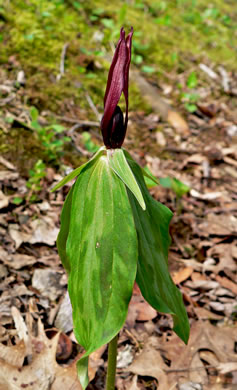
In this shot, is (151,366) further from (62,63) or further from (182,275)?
(62,63)

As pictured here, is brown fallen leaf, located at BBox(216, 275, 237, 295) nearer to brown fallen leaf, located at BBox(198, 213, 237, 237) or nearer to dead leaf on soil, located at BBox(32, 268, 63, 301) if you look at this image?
brown fallen leaf, located at BBox(198, 213, 237, 237)

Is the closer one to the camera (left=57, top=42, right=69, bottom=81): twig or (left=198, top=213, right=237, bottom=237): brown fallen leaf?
(left=198, top=213, right=237, bottom=237): brown fallen leaf

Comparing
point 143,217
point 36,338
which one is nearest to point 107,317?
point 143,217

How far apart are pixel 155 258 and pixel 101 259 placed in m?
0.20

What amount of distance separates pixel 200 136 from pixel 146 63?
0.99 metres

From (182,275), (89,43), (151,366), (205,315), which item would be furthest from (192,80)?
(151,366)

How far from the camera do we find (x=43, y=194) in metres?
2.13

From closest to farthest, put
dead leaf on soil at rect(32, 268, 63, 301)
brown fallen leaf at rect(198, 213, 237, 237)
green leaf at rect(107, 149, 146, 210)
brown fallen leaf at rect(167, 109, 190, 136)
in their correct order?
green leaf at rect(107, 149, 146, 210) → dead leaf on soil at rect(32, 268, 63, 301) → brown fallen leaf at rect(198, 213, 237, 237) → brown fallen leaf at rect(167, 109, 190, 136)

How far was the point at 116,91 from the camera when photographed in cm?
93

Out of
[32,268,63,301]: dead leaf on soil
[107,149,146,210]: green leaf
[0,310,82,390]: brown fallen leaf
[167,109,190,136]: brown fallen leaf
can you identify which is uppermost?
[107,149,146,210]: green leaf

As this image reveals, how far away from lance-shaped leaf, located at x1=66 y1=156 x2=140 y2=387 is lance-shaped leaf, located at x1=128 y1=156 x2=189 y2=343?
0.30ft

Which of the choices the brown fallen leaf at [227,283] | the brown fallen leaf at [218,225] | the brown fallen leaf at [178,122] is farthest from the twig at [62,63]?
the brown fallen leaf at [227,283]

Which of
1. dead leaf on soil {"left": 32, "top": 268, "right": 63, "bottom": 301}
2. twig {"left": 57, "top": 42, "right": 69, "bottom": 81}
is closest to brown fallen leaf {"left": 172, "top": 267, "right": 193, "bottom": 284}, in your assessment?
dead leaf on soil {"left": 32, "top": 268, "right": 63, "bottom": 301}

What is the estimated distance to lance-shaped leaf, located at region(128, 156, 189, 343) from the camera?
101 cm
